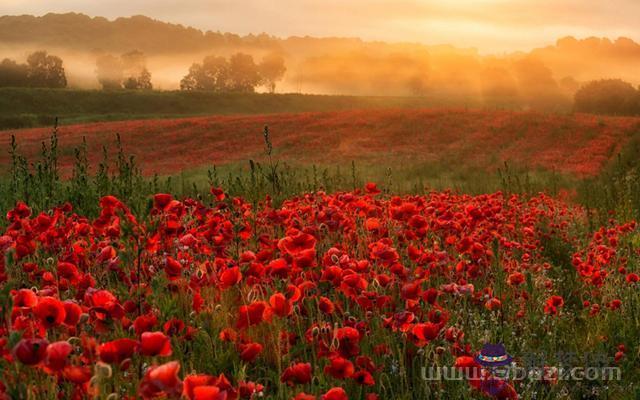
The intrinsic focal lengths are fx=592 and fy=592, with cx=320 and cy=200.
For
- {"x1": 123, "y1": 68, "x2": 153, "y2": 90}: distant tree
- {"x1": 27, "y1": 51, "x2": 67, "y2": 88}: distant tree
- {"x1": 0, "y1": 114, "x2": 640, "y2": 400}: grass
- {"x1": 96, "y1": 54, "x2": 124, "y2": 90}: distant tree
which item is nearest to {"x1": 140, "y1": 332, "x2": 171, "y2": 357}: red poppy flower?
{"x1": 0, "y1": 114, "x2": 640, "y2": 400}: grass

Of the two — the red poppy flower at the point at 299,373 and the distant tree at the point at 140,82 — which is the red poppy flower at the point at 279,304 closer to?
the red poppy flower at the point at 299,373

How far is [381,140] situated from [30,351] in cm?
2265

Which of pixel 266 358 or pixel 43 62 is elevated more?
pixel 43 62

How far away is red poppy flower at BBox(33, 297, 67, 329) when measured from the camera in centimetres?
193

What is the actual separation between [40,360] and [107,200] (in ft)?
6.00

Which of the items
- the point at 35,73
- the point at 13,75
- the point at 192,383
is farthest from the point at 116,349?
the point at 13,75

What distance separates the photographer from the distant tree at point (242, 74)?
118438mm

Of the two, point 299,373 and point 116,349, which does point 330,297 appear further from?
point 116,349

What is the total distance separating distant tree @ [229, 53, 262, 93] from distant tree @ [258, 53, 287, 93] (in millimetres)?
4794

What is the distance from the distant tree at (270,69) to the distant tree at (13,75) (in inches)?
1773

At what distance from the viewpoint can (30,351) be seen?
150 centimetres

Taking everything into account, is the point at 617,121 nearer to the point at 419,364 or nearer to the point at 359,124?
the point at 359,124

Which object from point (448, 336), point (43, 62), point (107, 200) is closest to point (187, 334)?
point (107, 200)

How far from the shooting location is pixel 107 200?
3.24m
